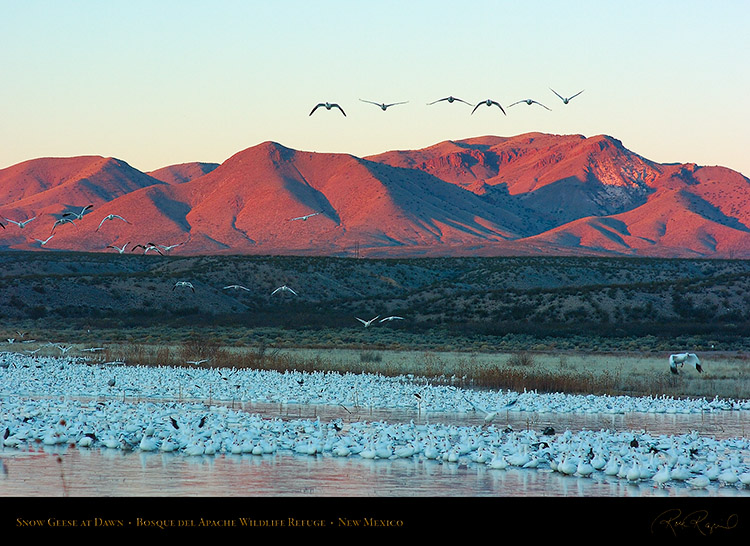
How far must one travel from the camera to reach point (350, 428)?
64.1 feet

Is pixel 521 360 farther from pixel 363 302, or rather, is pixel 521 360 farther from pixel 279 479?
pixel 363 302

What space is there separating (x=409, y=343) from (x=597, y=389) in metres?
19.2

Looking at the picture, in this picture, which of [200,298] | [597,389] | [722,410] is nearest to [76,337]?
[200,298]

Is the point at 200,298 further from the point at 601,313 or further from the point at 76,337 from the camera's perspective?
the point at 601,313

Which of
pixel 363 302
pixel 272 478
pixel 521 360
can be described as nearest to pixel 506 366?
pixel 521 360

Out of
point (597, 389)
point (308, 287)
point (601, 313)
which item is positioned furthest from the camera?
point (308, 287)

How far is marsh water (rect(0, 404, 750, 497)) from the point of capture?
13.8 metres

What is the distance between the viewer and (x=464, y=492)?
14.0 metres
